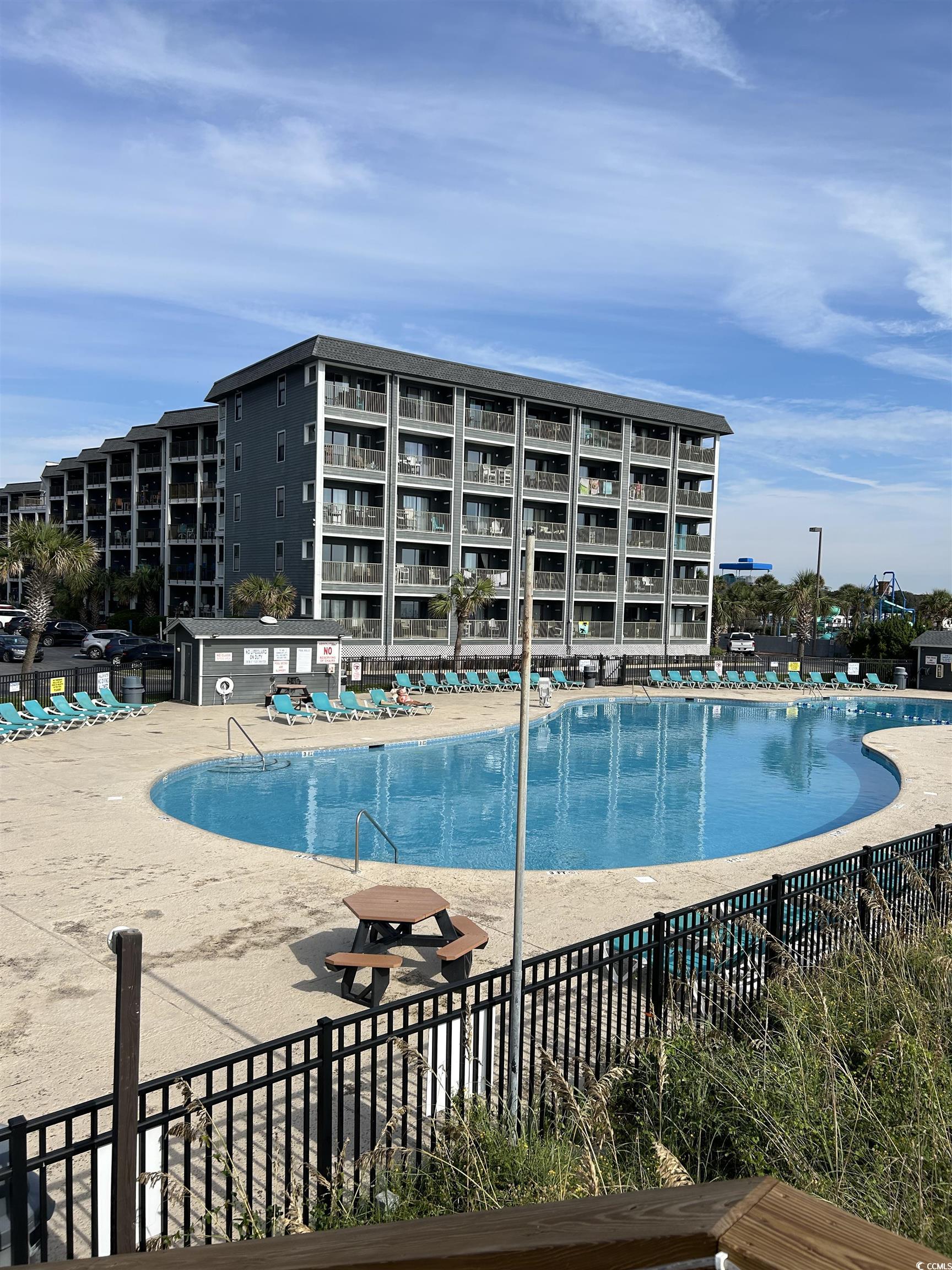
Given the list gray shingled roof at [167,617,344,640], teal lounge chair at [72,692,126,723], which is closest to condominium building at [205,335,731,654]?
gray shingled roof at [167,617,344,640]

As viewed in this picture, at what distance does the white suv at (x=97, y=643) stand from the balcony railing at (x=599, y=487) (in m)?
25.8

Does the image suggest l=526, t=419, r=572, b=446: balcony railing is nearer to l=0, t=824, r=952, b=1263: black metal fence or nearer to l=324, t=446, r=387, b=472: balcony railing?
l=324, t=446, r=387, b=472: balcony railing

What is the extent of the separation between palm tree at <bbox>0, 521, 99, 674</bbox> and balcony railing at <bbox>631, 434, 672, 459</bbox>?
1243 inches

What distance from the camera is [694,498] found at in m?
55.0

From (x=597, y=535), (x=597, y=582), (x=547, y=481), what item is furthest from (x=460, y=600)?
(x=597, y=535)

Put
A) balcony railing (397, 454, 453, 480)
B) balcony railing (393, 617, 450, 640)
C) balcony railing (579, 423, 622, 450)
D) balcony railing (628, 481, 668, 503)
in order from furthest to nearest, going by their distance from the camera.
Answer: balcony railing (628, 481, 668, 503), balcony railing (579, 423, 622, 450), balcony railing (397, 454, 453, 480), balcony railing (393, 617, 450, 640)

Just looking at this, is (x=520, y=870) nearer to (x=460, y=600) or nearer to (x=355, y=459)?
(x=460, y=600)

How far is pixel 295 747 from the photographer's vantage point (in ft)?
77.9

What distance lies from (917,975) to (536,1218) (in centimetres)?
730

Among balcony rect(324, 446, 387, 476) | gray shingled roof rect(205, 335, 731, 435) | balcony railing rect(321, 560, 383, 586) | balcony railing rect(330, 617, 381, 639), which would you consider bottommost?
balcony railing rect(330, 617, 381, 639)

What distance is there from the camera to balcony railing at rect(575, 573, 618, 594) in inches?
1966

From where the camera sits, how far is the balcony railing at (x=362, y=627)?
4219 cm

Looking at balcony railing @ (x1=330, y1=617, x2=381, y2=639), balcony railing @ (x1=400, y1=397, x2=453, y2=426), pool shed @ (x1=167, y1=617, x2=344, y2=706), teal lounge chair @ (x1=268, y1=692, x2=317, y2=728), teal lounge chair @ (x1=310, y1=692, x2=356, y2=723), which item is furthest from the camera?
balcony railing @ (x1=400, y1=397, x2=453, y2=426)

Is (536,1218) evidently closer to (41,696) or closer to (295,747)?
(295,747)
